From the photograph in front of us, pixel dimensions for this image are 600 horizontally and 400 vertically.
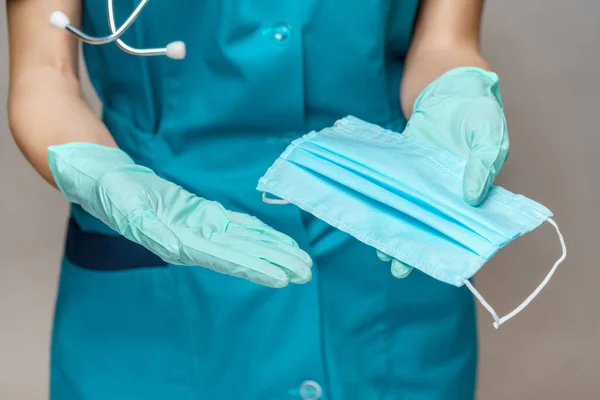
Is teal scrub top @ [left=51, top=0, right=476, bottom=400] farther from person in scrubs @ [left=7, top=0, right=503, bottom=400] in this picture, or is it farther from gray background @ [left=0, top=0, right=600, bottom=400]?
gray background @ [left=0, top=0, right=600, bottom=400]

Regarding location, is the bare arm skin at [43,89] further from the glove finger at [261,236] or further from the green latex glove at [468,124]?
the green latex glove at [468,124]

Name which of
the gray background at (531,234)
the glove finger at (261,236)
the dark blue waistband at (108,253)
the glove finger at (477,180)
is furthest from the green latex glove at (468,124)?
the gray background at (531,234)

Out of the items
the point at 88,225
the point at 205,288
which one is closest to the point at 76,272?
the point at 88,225

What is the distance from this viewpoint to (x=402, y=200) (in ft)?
2.43

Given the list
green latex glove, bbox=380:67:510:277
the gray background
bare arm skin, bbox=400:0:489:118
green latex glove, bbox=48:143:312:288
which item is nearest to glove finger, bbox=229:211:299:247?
green latex glove, bbox=48:143:312:288

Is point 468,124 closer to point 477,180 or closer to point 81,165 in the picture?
point 477,180

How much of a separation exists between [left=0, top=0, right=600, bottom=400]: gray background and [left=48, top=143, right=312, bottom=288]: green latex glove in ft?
1.97

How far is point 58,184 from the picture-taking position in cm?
78

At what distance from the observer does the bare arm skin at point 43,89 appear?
2.62 ft

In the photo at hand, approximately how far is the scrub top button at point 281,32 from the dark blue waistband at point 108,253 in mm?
265

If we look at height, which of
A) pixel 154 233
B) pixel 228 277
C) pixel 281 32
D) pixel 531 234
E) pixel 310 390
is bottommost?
pixel 531 234

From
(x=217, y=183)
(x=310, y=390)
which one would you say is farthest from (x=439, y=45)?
(x=310, y=390)

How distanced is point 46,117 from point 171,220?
0.65 ft

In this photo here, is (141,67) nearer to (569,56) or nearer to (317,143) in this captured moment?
(317,143)
